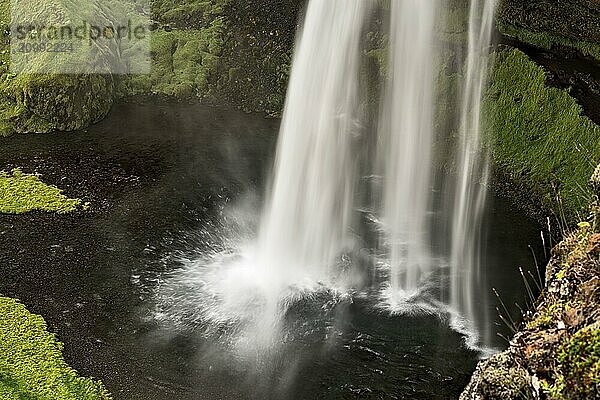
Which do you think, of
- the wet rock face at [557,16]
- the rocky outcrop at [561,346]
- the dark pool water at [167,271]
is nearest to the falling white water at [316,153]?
the dark pool water at [167,271]

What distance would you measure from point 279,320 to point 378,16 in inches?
259

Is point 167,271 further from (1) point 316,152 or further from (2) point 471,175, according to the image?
(2) point 471,175

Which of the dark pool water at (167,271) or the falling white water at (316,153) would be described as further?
the falling white water at (316,153)

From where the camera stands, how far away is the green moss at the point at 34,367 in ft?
24.0

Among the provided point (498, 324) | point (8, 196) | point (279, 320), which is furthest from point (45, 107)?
point (498, 324)

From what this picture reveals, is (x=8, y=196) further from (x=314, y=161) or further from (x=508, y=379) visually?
(x=508, y=379)

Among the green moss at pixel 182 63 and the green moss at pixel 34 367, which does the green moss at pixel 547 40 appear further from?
the green moss at pixel 34 367

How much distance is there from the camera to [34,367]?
7625mm

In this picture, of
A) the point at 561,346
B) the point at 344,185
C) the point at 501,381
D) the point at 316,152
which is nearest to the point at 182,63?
the point at 316,152

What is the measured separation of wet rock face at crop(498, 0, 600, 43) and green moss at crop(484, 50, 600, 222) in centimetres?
68

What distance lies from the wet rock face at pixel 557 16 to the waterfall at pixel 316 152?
7.75 ft

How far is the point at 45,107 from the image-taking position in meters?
13.0

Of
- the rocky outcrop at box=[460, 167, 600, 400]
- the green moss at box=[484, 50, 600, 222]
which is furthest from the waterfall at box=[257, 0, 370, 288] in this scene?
the rocky outcrop at box=[460, 167, 600, 400]

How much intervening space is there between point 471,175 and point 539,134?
1251mm
